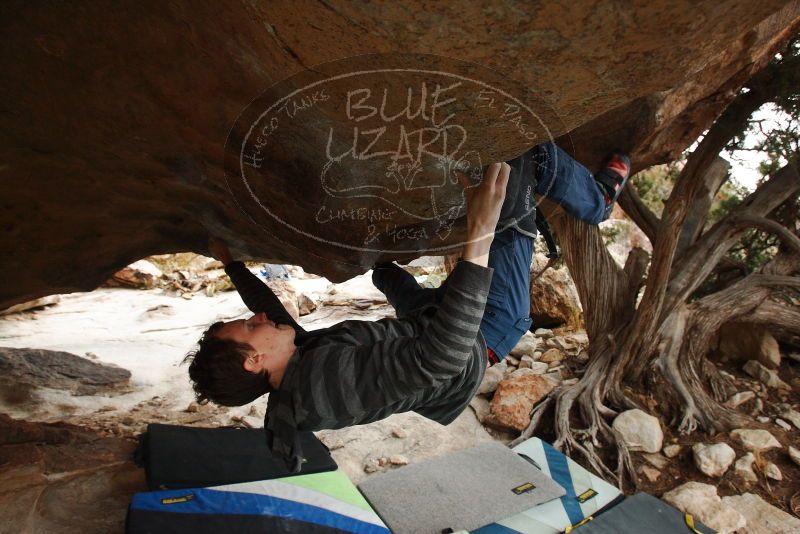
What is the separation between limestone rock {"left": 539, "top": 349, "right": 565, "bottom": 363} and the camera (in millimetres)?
5664

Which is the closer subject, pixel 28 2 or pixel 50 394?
pixel 28 2

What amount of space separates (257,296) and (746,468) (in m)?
4.08

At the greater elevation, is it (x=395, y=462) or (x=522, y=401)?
(x=522, y=401)

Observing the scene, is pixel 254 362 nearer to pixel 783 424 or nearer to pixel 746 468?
pixel 746 468

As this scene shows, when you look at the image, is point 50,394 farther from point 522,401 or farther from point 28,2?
point 522,401

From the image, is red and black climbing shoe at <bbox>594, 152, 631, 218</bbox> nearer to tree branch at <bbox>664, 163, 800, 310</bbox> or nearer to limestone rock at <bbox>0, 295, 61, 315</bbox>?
tree branch at <bbox>664, 163, 800, 310</bbox>

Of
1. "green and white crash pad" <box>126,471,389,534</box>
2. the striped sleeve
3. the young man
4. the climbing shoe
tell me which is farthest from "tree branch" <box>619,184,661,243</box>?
the striped sleeve

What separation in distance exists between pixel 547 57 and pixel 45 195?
7.16 feet

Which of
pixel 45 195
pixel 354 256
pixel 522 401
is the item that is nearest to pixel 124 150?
pixel 45 195

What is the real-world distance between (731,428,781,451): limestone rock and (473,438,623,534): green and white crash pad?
1.47m

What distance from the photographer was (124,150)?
1847 millimetres

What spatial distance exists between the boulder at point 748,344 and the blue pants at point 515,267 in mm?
4224

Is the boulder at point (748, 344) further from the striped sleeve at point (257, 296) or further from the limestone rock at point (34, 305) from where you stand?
the limestone rock at point (34, 305)

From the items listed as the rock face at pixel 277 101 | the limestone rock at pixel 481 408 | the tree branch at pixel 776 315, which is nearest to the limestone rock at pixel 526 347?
the limestone rock at pixel 481 408
